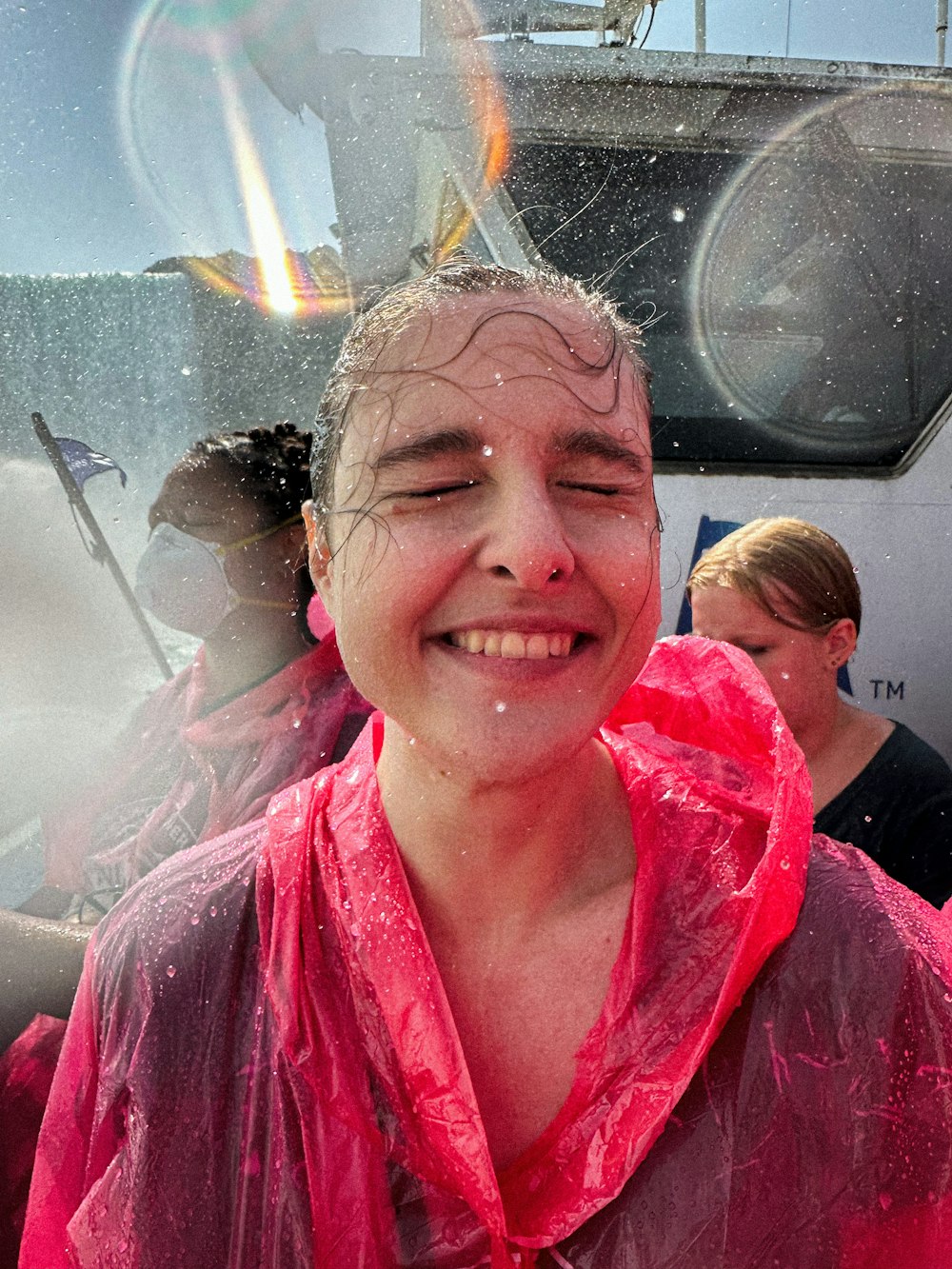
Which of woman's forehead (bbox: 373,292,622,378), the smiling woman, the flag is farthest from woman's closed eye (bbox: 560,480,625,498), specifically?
the flag

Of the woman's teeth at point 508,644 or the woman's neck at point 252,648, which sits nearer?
the woman's teeth at point 508,644

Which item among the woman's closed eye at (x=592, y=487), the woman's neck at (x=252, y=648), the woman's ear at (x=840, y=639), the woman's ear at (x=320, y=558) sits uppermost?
the woman's closed eye at (x=592, y=487)

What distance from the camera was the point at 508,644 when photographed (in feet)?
3.22

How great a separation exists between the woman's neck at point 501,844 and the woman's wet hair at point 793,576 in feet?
4.22

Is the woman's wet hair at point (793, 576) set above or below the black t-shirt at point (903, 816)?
above

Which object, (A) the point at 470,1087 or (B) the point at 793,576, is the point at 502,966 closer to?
(A) the point at 470,1087

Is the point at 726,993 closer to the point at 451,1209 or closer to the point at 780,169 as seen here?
the point at 451,1209

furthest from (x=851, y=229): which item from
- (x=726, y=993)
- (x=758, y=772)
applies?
(x=726, y=993)

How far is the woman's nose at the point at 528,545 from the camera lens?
37.5 inches

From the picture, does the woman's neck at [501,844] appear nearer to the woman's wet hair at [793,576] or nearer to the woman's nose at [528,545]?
the woman's nose at [528,545]

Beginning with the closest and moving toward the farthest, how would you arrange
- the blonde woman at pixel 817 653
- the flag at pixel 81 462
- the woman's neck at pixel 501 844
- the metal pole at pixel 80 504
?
the woman's neck at pixel 501 844, the blonde woman at pixel 817 653, the metal pole at pixel 80 504, the flag at pixel 81 462

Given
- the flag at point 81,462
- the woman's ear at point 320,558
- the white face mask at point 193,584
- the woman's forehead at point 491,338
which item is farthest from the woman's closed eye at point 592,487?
the flag at point 81,462

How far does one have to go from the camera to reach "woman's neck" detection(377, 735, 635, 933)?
3.52 ft

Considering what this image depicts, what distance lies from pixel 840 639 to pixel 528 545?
157 cm
